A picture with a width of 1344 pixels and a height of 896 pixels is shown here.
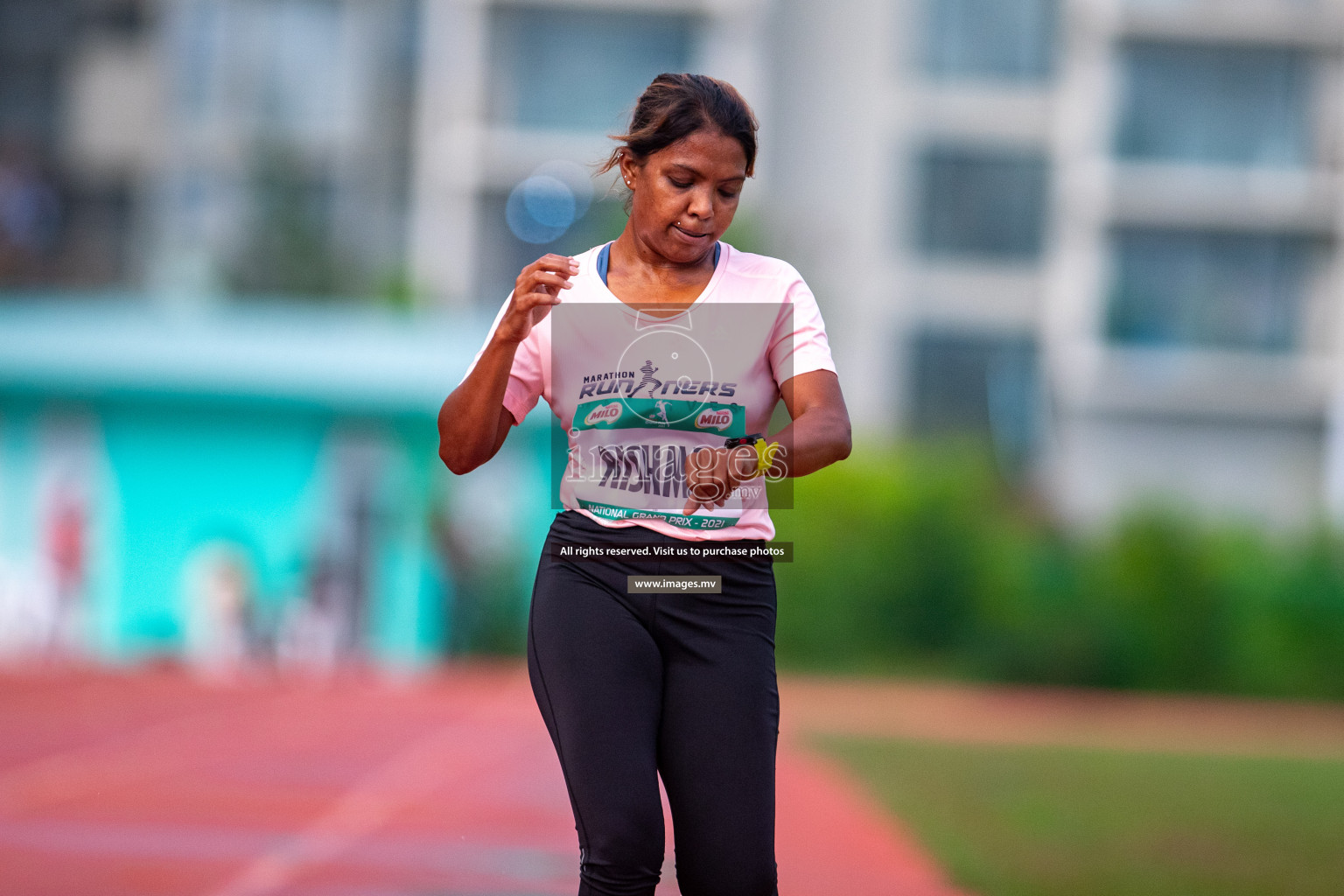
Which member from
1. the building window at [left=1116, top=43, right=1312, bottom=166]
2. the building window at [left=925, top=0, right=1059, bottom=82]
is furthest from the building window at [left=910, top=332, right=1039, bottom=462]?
the building window at [left=925, top=0, right=1059, bottom=82]

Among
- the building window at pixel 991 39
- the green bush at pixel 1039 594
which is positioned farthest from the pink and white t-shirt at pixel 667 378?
the building window at pixel 991 39

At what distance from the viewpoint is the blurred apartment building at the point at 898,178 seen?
29953mm

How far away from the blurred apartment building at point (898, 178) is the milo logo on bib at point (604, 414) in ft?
86.9

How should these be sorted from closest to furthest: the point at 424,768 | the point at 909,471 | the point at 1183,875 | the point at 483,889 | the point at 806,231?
the point at 483,889, the point at 1183,875, the point at 424,768, the point at 909,471, the point at 806,231

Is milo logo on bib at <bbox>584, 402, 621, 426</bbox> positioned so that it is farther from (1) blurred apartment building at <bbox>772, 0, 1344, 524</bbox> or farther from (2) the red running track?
(1) blurred apartment building at <bbox>772, 0, 1344, 524</bbox>

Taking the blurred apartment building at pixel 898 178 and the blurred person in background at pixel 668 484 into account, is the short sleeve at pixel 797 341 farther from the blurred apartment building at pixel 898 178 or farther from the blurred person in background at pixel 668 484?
the blurred apartment building at pixel 898 178

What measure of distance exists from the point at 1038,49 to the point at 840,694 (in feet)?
60.9

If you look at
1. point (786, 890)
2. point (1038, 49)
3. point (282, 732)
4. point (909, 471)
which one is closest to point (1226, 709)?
point (909, 471)

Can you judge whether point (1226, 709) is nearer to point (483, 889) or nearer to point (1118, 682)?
point (1118, 682)

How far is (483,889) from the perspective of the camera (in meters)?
6.25

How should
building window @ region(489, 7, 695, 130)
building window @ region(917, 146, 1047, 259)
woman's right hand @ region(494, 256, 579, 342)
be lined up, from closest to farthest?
woman's right hand @ region(494, 256, 579, 342)
building window @ region(489, 7, 695, 130)
building window @ region(917, 146, 1047, 259)

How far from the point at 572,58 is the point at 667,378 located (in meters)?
27.3

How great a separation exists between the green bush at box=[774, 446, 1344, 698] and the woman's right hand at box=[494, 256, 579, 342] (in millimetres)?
15056

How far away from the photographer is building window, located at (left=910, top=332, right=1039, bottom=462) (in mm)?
32750
